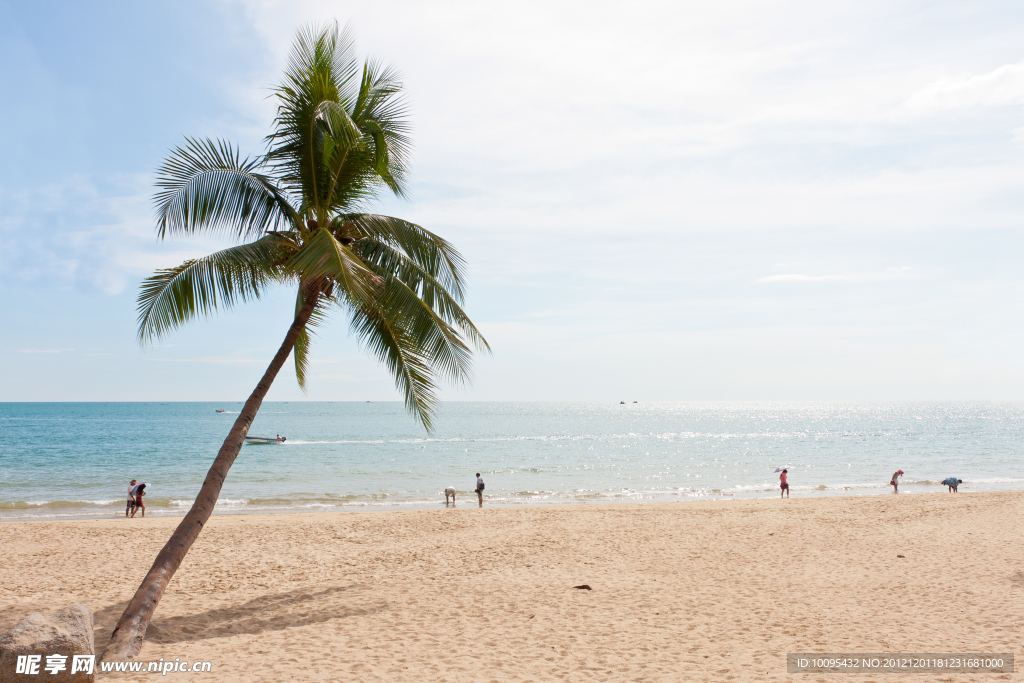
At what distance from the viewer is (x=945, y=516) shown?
1574 cm

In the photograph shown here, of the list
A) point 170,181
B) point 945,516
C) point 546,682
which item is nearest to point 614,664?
point 546,682

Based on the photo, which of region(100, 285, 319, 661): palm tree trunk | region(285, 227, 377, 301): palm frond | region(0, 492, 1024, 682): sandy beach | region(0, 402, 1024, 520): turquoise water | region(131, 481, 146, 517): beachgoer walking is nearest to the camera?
region(100, 285, 319, 661): palm tree trunk

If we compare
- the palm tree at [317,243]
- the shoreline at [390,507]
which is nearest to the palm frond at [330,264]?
the palm tree at [317,243]

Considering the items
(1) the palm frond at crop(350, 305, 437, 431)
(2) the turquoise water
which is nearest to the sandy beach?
(1) the palm frond at crop(350, 305, 437, 431)

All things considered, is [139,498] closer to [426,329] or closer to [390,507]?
[390,507]

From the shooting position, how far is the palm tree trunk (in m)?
6.09

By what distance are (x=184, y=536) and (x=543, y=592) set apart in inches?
205

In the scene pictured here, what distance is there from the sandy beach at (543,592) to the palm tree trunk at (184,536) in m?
0.47

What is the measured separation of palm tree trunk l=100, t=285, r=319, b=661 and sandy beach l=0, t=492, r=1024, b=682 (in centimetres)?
47

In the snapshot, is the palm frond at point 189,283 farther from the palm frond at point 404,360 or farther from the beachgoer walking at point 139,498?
the beachgoer walking at point 139,498

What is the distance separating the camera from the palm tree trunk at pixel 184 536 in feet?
20.0

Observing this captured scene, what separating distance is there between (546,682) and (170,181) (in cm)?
722

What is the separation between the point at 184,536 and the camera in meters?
6.67

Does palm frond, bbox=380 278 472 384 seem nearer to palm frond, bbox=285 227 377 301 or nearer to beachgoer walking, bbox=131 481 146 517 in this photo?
palm frond, bbox=285 227 377 301
